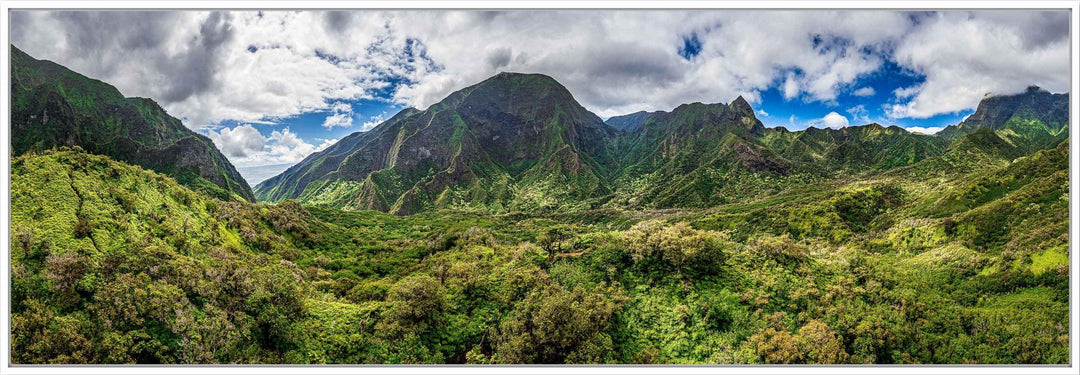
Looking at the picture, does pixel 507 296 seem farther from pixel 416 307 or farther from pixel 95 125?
pixel 95 125

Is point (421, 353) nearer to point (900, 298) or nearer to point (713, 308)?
point (713, 308)

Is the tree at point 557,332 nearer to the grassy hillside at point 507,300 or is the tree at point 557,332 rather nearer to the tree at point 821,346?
the grassy hillside at point 507,300

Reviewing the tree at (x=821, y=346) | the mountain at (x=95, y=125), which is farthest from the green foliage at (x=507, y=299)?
the mountain at (x=95, y=125)

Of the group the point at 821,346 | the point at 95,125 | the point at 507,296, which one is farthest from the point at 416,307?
the point at 95,125

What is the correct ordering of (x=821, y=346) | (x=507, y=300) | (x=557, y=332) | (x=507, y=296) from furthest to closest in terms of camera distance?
(x=507, y=296), (x=507, y=300), (x=557, y=332), (x=821, y=346)

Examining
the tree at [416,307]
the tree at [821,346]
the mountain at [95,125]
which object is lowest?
the tree at [821,346]

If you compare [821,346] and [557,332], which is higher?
[557,332]

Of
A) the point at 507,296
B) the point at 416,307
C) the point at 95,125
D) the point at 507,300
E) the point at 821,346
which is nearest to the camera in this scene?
the point at 821,346

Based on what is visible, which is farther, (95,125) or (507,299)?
(95,125)
